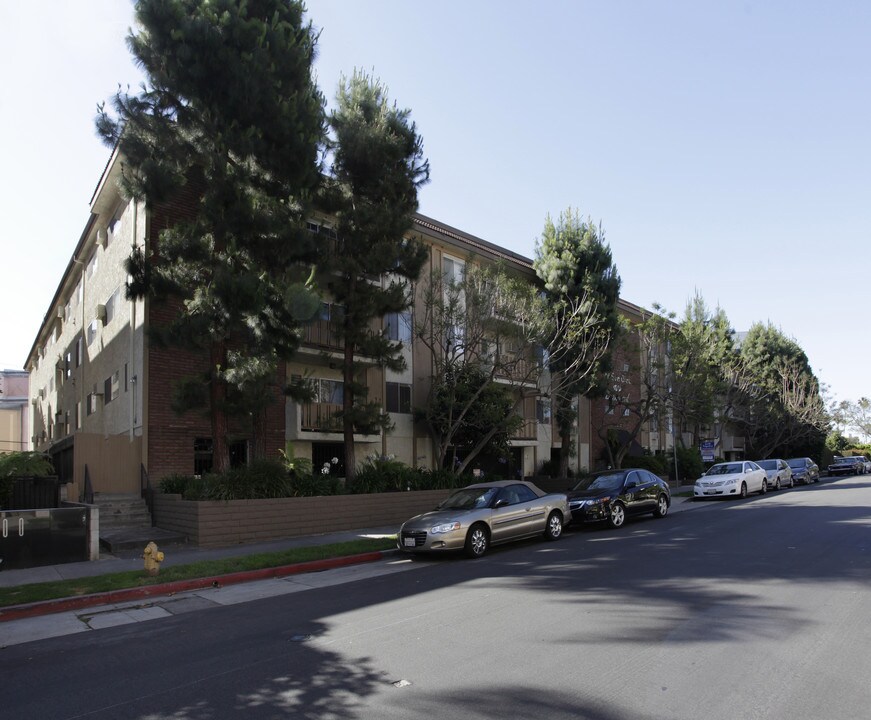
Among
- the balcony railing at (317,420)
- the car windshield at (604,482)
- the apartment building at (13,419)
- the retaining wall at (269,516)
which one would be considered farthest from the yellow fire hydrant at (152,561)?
the apartment building at (13,419)

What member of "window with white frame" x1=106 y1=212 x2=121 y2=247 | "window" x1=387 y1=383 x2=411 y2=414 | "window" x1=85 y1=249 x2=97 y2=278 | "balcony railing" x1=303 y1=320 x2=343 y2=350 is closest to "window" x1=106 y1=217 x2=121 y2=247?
"window with white frame" x1=106 y1=212 x2=121 y2=247

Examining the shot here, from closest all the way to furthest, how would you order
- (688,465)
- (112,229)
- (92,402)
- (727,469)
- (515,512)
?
(515,512)
(112,229)
(92,402)
(727,469)
(688,465)

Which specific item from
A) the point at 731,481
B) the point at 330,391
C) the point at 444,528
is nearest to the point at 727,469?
the point at 731,481

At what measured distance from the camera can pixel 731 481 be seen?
25.8 metres

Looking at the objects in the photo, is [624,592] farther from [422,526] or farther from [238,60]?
[238,60]

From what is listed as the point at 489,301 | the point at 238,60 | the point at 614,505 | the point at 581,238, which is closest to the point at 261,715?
the point at 614,505

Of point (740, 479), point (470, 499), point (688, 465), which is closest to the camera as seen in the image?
point (470, 499)

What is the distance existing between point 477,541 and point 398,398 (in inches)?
509

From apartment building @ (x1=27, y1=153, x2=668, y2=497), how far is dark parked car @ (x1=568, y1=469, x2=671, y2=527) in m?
6.90

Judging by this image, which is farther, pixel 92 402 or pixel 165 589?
pixel 92 402

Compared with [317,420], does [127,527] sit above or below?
below

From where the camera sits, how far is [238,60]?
15.3 meters

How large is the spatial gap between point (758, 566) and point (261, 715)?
Answer: 25.8ft

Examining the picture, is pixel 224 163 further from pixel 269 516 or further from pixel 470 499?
pixel 470 499
